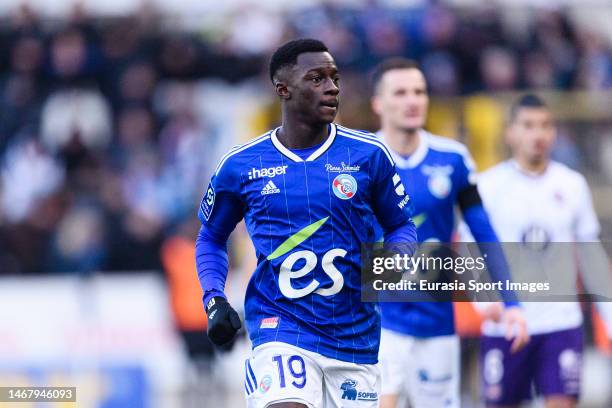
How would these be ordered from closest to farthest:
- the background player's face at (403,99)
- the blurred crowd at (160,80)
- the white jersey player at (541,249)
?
1. the background player's face at (403,99)
2. the white jersey player at (541,249)
3. the blurred crowd at (160,80)

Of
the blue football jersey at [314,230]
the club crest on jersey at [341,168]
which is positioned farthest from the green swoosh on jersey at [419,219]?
the club crest on jersey at [341,168]

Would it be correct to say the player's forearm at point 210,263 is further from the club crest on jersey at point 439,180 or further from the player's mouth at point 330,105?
the club crest on jersey at point 439,180

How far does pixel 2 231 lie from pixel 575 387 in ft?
29.7

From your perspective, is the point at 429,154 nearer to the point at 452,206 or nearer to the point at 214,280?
the point at 452,206

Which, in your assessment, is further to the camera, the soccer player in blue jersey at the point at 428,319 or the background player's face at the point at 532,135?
the background player's face at the point at 532,135

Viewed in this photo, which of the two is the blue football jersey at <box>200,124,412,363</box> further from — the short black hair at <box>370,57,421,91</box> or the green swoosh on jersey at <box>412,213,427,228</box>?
the short black hair at <box>370,57,421,91</box>

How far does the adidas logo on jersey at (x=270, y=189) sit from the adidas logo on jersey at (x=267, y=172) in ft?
0.14

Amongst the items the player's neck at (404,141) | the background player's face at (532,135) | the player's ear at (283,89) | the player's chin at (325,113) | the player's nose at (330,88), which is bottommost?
the player's chin at (325,113)

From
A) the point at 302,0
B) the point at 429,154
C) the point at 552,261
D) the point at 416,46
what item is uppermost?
the point at 302,0

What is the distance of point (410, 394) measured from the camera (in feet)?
29.4

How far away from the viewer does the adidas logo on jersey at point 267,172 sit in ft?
21.5

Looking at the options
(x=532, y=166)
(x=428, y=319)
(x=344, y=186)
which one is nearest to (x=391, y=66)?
(x=532, y=166)

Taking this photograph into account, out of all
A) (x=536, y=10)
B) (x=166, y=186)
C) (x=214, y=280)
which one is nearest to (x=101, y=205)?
(x=166, y=186)

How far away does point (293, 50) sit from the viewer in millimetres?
6672
